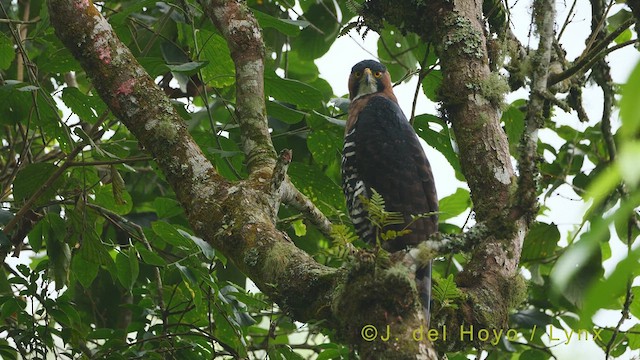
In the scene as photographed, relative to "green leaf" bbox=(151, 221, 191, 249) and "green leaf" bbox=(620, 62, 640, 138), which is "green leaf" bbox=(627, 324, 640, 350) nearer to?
"green leaf" bbox=(151, 221, 191, 249)

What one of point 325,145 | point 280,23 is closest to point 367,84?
point 325,145

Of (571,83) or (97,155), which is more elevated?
(571,83)

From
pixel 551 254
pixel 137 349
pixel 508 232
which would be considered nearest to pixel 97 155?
pixel 137 349

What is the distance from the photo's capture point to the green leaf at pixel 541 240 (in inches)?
144

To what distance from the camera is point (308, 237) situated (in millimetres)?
3887

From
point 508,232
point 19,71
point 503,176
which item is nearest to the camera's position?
point 508,232

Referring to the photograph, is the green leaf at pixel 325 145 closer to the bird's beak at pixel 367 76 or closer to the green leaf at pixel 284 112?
the green leaf at pixel 284 112

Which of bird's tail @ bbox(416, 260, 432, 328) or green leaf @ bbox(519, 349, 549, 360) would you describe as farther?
green leaf @ bbox(519, 349, 549, 360)

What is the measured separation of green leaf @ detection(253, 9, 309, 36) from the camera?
289cm

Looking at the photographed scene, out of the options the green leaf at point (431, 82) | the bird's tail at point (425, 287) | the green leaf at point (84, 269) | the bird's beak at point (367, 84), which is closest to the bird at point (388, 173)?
the green leaf at point (431, 82)

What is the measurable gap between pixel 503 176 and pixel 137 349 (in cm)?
154

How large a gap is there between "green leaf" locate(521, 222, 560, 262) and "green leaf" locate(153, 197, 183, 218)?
1.68m

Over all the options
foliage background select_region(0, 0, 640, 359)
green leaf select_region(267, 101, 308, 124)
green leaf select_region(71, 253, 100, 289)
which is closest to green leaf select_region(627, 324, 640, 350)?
foliage background select_region(0, 0, 640, 359)

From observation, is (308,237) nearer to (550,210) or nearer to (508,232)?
(550,210)
